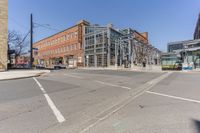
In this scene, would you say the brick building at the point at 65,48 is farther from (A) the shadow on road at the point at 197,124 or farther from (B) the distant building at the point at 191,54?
(A) the shadow on road at the point at 197,124

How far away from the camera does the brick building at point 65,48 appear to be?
58.8 metres

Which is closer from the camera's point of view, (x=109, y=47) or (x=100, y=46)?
(x=109, y=47)

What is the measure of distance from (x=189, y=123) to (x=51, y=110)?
403 centimetres

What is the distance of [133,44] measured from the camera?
5203 cm

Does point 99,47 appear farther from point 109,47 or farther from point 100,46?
point 109,47

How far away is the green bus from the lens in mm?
34969

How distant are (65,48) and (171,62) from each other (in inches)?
1669

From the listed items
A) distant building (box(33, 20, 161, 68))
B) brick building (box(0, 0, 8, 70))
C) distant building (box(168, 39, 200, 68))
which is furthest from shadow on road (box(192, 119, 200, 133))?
distant building (box(33, 20, 161, 68))

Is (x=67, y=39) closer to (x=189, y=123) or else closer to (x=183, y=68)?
(x=183, y=68)

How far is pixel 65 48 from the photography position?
219ft

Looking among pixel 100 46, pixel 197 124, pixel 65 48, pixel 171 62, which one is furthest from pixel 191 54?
pixel 197 124

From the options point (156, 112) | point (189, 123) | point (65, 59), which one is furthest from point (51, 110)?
point (65, 59)

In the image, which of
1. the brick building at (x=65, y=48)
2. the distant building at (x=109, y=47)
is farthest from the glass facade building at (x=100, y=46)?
the brick building at (x=65, y=48)

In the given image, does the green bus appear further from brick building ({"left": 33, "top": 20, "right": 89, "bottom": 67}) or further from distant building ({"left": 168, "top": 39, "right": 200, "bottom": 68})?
brick building ({"left": 33, "top": 20, "right": 89, "bottom": 67})
